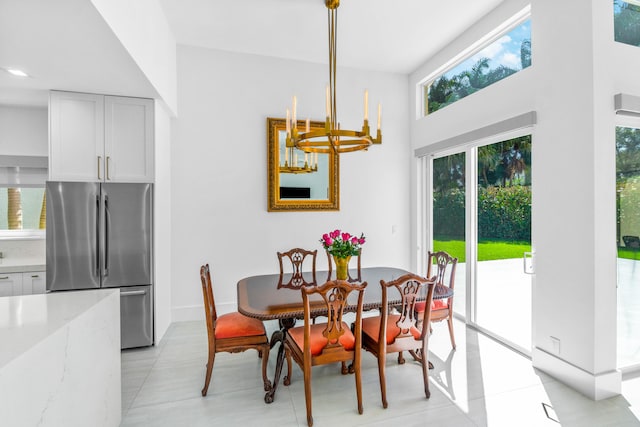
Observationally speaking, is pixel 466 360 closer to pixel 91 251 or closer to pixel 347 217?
pixel 347 217

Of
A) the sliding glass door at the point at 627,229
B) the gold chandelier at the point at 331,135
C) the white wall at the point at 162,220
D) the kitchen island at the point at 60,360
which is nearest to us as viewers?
the kitchen island at the point at 60,360

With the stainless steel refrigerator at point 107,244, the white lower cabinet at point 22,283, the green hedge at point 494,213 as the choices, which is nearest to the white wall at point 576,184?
the green hedge at point 494,213

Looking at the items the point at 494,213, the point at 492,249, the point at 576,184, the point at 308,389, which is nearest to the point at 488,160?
the point at 494,213

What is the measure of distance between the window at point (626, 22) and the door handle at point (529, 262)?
1.80 m

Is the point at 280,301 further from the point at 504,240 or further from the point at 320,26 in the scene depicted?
the point at 320,26

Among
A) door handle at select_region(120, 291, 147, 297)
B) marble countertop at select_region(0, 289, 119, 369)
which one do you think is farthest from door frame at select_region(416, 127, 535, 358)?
door handle at select_region(120, 291, 147, 297)

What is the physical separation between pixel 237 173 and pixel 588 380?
376 cm

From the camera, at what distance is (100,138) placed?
2.98 metres

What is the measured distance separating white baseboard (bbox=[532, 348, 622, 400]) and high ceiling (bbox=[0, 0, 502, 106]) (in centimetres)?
329

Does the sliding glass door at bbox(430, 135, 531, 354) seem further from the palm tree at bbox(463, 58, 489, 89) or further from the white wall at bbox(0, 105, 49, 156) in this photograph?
the white wall at bbox(0, 105, 49, 156)

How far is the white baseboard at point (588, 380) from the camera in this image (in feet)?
7.23

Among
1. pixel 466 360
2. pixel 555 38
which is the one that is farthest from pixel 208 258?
pixel 555 38

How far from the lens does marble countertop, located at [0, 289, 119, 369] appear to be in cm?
115

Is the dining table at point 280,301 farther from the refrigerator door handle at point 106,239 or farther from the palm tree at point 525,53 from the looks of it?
the palm tree at point 525,53
